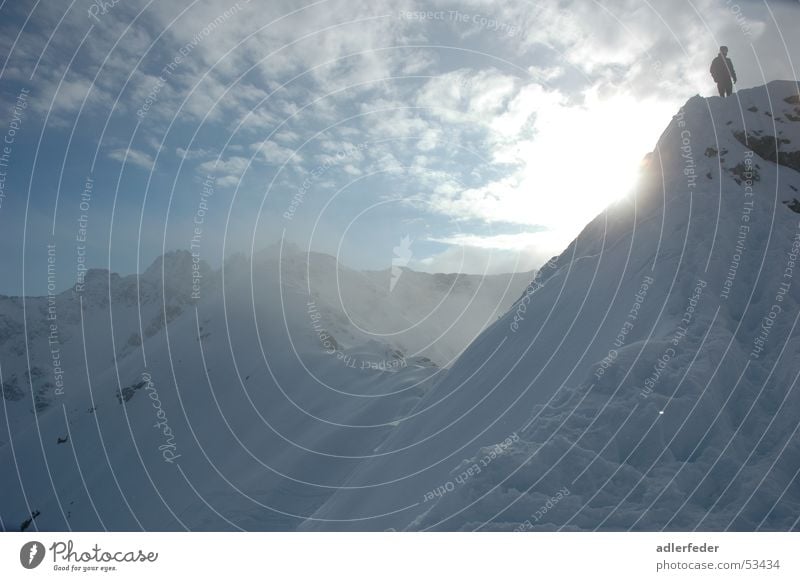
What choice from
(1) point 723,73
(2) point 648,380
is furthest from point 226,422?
(1) point 723,73

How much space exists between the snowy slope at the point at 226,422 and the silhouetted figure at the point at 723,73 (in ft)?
141

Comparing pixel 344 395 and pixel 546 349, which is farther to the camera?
pixel 344 395

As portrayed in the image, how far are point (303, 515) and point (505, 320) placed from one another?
1403 inches

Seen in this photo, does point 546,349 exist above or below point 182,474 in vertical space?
above

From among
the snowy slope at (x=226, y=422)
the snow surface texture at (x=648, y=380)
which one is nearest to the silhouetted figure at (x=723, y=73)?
the snow surface texture at (x=648, y=380)

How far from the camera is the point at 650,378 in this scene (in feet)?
50.4

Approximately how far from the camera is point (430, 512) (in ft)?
42.1

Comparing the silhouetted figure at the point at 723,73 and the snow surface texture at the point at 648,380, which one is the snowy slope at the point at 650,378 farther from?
the silhouetted figure at the point at 723,73

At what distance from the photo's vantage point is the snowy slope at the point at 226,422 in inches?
2398

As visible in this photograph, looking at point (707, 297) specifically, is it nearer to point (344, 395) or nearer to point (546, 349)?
point (546, 349)

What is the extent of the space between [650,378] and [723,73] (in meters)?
19.1
